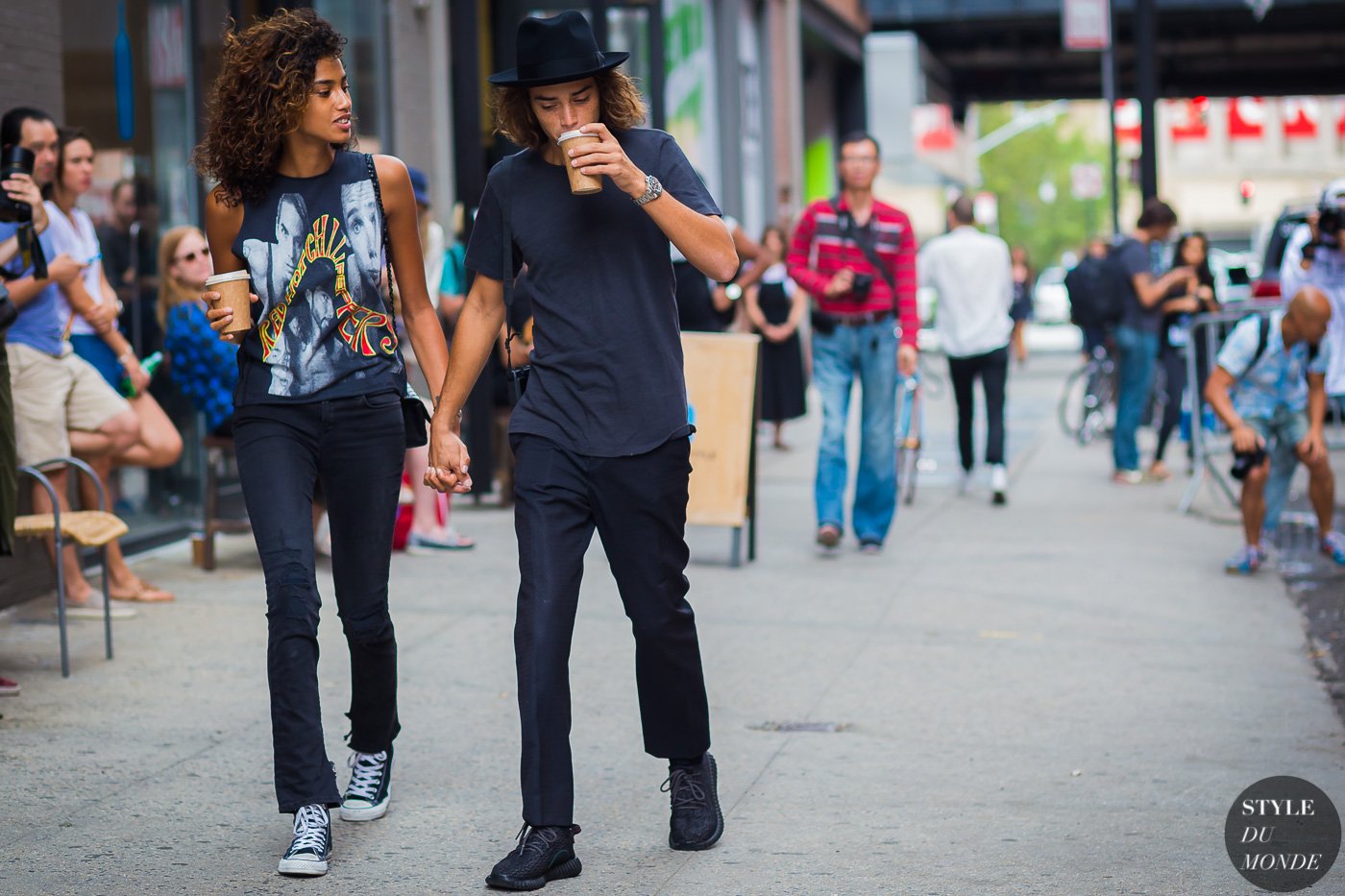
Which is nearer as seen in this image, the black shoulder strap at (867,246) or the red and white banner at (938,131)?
the black shoulder strap at (867,246)

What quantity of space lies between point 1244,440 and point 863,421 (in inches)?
74.9

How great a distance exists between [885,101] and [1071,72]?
9793mm

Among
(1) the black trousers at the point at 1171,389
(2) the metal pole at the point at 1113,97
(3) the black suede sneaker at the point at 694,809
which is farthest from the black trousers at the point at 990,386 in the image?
(3) the black suede sneaker at the point at 694,809

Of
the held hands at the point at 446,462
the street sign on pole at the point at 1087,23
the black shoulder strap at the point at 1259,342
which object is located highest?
the street sign on pole at the point at 1087,23

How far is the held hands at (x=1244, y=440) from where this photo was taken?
8.62 m

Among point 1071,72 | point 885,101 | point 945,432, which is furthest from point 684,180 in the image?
point 1071,72

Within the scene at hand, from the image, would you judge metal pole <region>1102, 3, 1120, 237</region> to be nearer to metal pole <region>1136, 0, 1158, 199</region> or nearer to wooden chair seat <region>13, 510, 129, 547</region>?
metal pole <region>1136, 0, 1158, 199</region>

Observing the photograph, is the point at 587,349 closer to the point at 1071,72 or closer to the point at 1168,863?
the point at 1168,863

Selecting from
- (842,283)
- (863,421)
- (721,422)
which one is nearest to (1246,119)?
(863,421)

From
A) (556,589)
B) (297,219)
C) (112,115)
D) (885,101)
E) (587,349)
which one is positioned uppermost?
(885,101)

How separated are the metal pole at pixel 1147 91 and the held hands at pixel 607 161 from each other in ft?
38.7

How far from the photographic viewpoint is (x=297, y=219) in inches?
178

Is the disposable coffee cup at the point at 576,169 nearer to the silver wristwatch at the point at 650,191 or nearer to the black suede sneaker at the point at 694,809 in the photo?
the silver wristwatch at the point at 650,191

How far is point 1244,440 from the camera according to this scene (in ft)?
28.3
